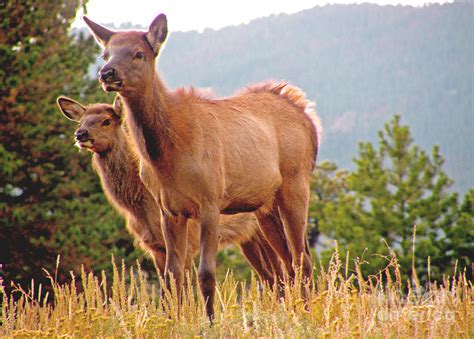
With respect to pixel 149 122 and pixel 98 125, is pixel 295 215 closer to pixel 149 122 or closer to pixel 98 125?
pixel 149 122

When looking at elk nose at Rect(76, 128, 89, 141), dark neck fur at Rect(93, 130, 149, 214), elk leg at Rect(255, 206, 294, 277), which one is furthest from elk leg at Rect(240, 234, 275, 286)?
elk nose at Rect(76, 128, 89, 141)

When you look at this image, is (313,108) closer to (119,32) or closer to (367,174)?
(119,32)

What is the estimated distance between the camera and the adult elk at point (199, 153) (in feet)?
20.9

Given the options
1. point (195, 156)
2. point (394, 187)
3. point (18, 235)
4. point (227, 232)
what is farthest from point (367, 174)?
point (195, 156)

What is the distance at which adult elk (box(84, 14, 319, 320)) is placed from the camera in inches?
250

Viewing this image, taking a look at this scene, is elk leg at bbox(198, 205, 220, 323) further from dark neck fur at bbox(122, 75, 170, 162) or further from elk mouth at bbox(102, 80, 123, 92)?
elk mouth at bbox(102, 80, 123, 92)

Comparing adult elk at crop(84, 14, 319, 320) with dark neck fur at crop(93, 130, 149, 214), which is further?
dark neck fur at crop(93, 130, 149, 214)

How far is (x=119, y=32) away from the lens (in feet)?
21.8

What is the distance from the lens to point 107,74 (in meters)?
6.00

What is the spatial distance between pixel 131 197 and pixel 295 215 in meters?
2.31

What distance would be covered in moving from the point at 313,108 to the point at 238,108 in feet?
4.75

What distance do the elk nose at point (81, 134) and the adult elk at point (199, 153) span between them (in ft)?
6.29

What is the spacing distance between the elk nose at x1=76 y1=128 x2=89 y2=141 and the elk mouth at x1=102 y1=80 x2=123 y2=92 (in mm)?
2628

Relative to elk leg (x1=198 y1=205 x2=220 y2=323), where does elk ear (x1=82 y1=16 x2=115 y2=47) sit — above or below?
above
